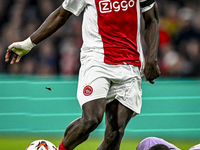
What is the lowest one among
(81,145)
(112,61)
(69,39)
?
(81,145)

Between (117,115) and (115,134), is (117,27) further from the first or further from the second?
(115,134)

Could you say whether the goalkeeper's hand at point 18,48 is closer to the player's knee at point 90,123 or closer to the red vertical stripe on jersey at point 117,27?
the red vertical stripe on jersey at point 117,27

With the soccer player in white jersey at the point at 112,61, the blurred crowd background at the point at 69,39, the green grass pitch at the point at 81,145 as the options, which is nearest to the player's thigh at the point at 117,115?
the soccer player in white jersey at the point at 112,61

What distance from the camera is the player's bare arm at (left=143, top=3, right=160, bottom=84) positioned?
353cm

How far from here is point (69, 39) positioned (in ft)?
23.7

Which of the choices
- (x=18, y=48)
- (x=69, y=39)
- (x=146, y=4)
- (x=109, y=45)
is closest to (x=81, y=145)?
(x=69, y=39)

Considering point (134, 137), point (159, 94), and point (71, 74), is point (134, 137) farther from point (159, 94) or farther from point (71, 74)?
point (71, 74)

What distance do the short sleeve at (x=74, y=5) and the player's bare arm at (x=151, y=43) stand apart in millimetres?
631

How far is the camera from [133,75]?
355 centimetres

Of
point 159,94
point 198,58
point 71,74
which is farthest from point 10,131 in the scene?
point 198,58

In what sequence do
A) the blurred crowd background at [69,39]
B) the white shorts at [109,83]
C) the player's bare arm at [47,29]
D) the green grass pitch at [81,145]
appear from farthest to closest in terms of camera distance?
the blurred crowd background at [69,39]
the green grass pitch at [81,145]
the player's bare arm at [47,29]
the white shorts at [109,83]

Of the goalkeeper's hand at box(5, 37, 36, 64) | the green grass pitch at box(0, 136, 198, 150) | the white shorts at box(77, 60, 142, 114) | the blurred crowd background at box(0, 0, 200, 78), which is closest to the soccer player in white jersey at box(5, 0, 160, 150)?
the white shorts at box(77, 60, 142, 114)

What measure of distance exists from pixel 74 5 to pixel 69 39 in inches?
144

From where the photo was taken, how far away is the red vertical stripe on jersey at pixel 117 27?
3.45 m
